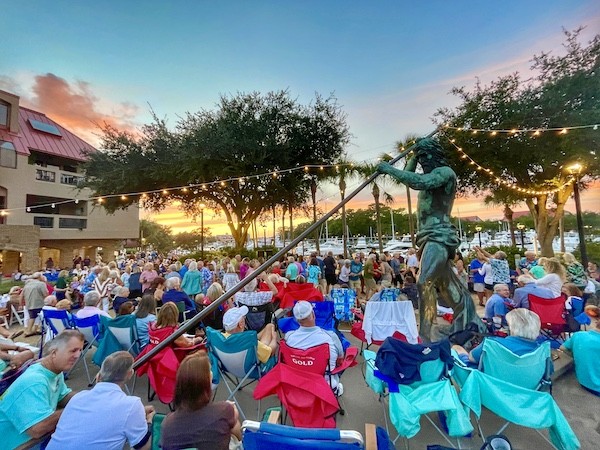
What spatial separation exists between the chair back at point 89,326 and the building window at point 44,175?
86.1 ft

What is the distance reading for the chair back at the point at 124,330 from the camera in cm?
424

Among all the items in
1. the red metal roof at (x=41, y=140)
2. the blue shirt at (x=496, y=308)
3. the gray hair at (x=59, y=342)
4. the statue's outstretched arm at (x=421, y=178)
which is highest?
the red metal roof at (x=41, y=140)

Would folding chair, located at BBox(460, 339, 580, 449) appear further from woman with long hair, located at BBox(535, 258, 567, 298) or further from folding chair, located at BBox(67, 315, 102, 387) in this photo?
folding chair, located at BBox(67, 315, 102, 387)

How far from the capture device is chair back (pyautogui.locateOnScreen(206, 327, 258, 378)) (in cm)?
332

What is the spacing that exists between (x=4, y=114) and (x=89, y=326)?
85.1ft

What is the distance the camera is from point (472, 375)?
2.62 m

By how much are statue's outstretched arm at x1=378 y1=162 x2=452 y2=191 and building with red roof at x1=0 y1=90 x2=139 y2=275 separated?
20106 mm

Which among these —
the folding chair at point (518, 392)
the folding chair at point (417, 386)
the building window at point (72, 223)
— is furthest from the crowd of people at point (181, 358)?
the building window at point (72, 223)

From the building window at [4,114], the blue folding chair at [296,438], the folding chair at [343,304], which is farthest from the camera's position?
the building window at [4,114]

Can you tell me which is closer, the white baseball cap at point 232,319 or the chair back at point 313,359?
the chair back at point 313,359

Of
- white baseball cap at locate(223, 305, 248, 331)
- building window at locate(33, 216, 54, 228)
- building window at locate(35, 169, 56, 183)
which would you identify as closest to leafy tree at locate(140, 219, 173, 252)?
building window at locate(35, 169, 56, 183)

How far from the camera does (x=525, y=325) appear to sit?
3002mm

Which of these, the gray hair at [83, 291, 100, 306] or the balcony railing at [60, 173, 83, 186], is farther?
the balcony railing at [60, 173, 83, 186]

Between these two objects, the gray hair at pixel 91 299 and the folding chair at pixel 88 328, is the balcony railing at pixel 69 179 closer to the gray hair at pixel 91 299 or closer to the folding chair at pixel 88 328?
the gray hair at pixel 91 299
